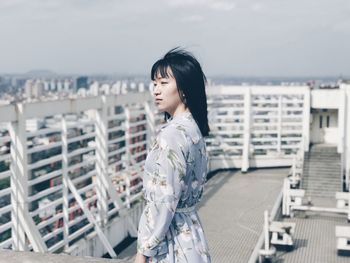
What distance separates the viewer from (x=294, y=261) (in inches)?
359

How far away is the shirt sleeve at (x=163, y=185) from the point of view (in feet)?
6.88

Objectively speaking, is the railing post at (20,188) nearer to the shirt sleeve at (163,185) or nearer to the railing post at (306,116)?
the shirt sleeve at (163,185)

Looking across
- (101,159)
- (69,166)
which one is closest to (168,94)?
(69,166)

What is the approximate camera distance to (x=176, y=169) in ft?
6.88

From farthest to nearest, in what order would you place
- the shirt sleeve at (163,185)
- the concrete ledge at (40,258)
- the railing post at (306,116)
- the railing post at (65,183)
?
the railing post at (306,116) < the railing post at (65,183) < the concrete ledge at (40,258) < the shirt sleeve at (163,185)

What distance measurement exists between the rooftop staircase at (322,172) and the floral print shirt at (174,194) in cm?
1226

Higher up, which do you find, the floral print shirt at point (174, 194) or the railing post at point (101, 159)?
the floral print shirt at point (174, 194)

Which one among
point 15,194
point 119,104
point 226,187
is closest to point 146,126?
point 119,104

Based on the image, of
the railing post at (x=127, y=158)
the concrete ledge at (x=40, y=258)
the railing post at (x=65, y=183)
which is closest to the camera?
the concrete ledge at (x=40, y=258)

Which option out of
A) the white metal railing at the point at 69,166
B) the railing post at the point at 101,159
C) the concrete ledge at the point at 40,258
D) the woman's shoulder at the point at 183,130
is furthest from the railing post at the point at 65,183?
the woman's shoulder at the point at 183,130

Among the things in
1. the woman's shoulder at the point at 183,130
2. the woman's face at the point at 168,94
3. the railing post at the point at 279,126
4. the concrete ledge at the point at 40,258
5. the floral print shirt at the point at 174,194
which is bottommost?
the railing post at the point at 279,126

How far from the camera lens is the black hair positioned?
2252mm

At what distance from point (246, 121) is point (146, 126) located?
556 centimetres

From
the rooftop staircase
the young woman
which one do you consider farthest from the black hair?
the rooftop staircase
